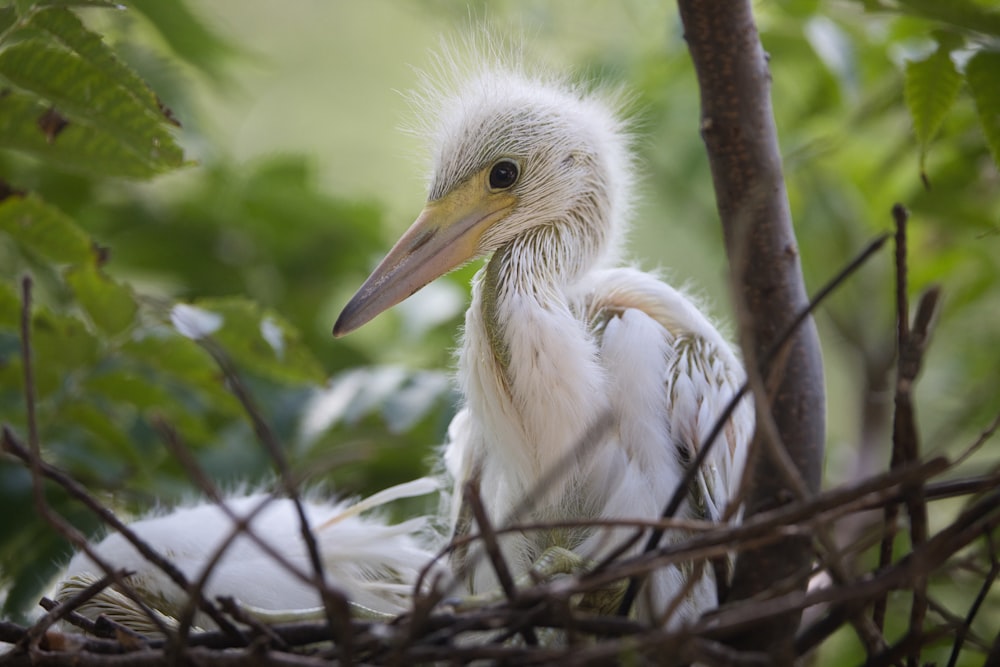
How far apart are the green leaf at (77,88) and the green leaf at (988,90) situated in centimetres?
89

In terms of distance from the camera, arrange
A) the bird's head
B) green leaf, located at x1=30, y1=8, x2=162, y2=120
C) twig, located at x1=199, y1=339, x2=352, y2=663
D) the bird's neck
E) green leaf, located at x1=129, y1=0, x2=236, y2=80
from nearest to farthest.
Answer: twig, located at x1=199, y1=339, x2=352, y2=663 < green leaf, located at x1=30, y1=8, x2=162, y2=120 < the bird's neck < the bird's head < green leaf, located at x1=129, y1=0, x2=236, y2=80

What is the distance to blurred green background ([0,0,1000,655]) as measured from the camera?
147 cm

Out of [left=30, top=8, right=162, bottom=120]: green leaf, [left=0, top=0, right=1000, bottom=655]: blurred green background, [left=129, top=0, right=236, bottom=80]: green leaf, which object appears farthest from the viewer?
[left=129, top=0, right=236, bottom=80]: green leaf

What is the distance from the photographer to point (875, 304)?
6.85 feet

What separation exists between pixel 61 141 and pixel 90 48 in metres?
0.20

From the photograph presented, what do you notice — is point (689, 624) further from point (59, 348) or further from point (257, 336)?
point (59, 348)

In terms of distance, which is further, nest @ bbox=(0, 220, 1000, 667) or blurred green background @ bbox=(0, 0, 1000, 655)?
blurred green background @ bbox=(0, 0, 1000, 655)

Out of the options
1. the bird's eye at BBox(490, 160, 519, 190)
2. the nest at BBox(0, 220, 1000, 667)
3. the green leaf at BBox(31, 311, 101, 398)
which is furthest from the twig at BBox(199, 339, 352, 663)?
the green leaf at BBox(31, 311, 101, 398)

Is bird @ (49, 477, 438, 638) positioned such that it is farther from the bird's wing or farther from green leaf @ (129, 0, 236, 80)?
green leaf @ (129, 0, 236, 80)

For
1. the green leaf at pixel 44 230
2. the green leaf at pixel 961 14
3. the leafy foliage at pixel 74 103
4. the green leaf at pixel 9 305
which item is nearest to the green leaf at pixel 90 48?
the leafy foliage at pixel 74 103

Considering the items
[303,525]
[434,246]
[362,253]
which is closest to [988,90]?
[434,246]

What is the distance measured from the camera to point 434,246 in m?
1.30

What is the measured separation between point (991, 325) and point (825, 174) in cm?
46

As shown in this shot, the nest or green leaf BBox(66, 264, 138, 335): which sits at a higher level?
green leaf BBox(66, 264, 138, 335)
